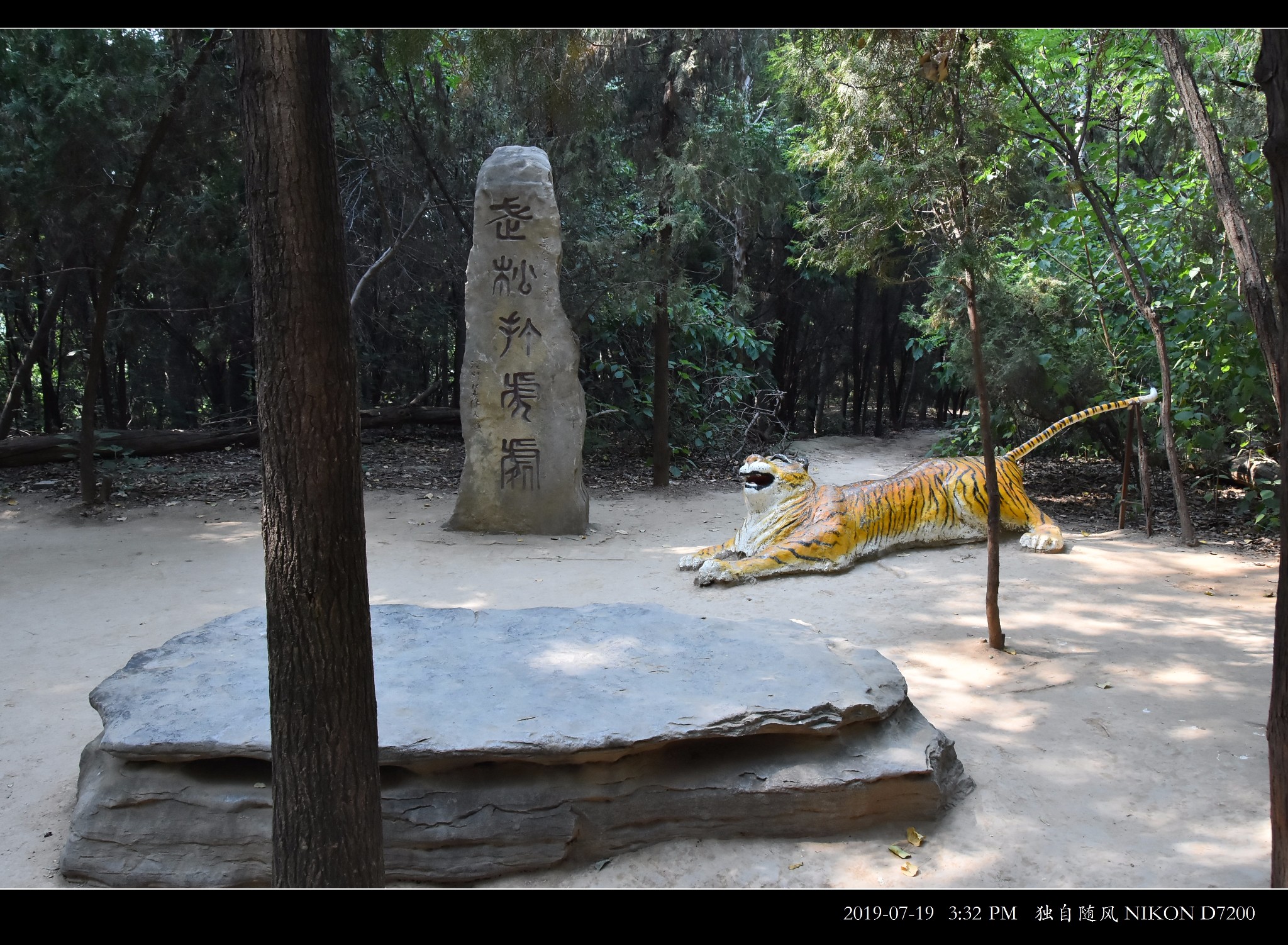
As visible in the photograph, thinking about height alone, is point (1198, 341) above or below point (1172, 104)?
below

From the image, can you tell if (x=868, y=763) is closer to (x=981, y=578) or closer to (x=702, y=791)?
(x=702, y=791)

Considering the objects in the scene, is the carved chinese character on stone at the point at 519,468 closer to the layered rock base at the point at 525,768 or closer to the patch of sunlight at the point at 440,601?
the patch of sunlight at the point at 440,601

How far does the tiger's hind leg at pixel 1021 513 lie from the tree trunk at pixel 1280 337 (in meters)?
4.50

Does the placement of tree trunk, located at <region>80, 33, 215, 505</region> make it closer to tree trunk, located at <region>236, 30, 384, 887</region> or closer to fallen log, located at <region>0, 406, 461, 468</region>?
fallen log, located at <region>0, 406, 461, 468</region>

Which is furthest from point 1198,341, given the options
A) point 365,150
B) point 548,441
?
point 365,150

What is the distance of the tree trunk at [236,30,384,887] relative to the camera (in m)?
1.69

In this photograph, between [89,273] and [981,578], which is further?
[89,273]

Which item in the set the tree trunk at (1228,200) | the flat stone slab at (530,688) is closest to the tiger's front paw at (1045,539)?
the tree trunk at (1228,200)

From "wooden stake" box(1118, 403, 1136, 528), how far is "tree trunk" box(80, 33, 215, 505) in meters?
7.59

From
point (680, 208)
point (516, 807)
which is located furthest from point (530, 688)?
point (680, 208)

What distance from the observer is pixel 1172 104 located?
6855 millimetres

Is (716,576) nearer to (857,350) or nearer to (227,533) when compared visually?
(227,533)

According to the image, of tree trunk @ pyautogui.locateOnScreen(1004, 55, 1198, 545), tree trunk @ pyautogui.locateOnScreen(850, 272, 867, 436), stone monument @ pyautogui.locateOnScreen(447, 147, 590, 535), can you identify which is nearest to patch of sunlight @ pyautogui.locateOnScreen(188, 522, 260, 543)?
stone monument @ pyautogui.locateOnScreen(447, 147, 590, 535)

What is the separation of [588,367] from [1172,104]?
21.3 feet
